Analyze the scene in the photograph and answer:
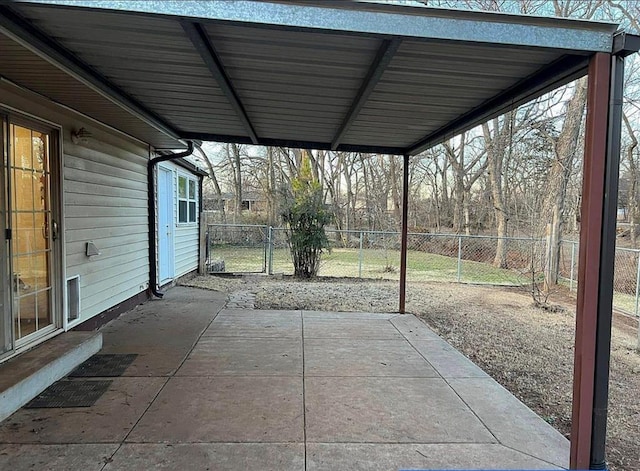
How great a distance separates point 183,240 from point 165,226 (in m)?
1.10

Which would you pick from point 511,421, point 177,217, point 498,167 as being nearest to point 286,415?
point 511,421

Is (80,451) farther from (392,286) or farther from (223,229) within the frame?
(223,229)

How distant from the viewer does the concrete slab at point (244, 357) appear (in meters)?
3.47

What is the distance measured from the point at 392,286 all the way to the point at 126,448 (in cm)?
683

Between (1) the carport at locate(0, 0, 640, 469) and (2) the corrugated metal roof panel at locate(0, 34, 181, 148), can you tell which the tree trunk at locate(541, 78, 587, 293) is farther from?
(2) the corrugated metal roof panel at locate(0, 34, 181, 148)

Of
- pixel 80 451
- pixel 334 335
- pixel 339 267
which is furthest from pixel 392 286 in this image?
pixel 80 451

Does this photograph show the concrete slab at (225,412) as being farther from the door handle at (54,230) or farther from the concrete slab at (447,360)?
the door handle at (54,230)

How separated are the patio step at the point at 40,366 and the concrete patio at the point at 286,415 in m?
0.14

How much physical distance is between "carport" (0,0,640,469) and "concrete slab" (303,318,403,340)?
2.50 m

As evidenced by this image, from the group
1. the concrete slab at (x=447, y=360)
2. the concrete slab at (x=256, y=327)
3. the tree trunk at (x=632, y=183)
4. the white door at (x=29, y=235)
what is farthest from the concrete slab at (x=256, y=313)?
the tree trunk at (x=632, y=183)

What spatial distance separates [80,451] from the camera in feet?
7.36

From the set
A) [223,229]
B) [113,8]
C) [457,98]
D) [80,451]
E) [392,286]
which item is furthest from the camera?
[223,229]

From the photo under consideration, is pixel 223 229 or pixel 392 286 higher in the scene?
pixel 223 229

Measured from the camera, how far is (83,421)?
2568mm
